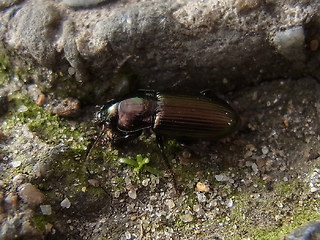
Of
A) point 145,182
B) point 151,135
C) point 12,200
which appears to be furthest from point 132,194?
point 12,200

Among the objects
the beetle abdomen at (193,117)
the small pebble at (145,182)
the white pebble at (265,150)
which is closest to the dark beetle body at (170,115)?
the beetle abdomen at (193,117)

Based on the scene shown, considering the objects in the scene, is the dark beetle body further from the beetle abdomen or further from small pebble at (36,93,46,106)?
small pebble at (36,93,46,106)

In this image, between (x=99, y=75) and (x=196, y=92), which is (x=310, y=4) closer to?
(x=196, y=92)

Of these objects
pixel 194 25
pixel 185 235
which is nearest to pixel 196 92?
pixel 194 25

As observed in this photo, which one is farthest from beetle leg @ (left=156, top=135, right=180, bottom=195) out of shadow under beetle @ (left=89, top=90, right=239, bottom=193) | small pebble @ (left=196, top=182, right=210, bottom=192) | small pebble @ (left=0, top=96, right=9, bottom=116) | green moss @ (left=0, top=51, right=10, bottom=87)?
green moss @ (left=0, top=51, right=10, bottom=87)

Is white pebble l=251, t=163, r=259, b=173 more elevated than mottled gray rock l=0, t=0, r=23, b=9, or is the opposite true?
mottled gray rock l=0, t=0, r=23, b=9

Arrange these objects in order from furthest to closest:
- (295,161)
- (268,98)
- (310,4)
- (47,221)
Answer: (268,98)
(295,161)
(310,4)
(47,221)
